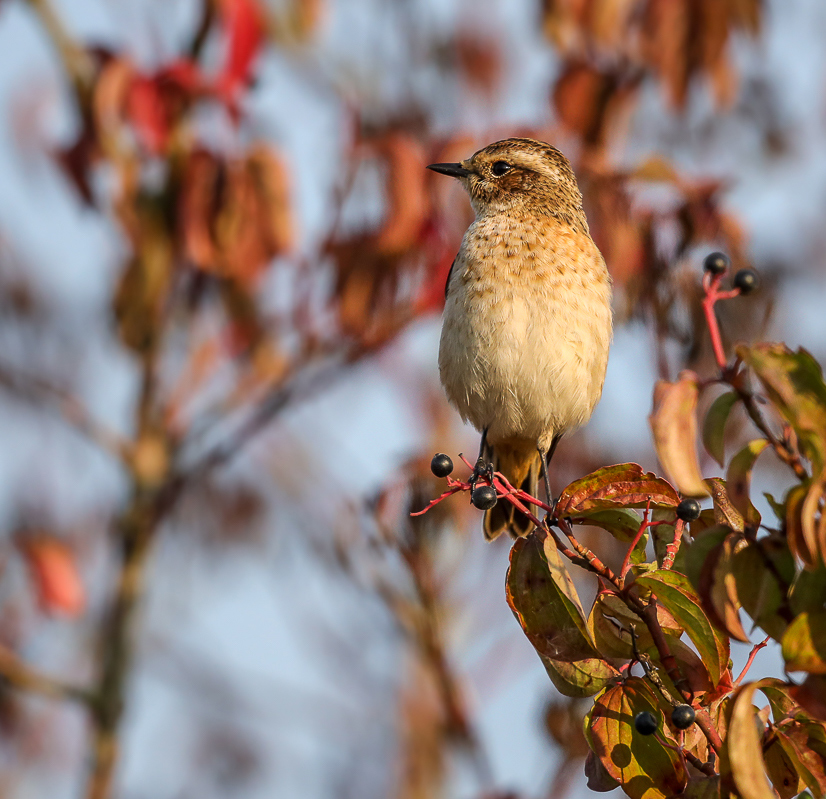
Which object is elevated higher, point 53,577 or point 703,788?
point 53,577

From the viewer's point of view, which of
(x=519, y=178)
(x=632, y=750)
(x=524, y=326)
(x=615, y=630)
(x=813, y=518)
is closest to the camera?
(x=813, y=518)

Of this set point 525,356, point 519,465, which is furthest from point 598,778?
point 519,465

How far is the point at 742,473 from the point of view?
185 centimetres

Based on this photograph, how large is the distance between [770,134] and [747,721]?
6197mm

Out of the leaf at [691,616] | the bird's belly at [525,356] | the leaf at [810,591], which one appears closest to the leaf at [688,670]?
the leaf at [691,616]

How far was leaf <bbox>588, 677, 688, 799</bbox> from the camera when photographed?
2.18 m

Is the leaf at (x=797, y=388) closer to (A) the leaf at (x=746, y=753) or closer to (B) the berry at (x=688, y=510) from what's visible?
(A) the leaf at (x=746, y=753)

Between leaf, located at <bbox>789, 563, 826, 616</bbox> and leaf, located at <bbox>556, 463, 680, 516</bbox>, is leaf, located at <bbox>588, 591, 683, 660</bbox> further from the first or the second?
leaf, located at <bbox>789, 563, 826, 616</bbox>

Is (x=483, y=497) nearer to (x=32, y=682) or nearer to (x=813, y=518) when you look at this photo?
(x=813, y=518)

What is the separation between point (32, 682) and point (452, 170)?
2.98 metres

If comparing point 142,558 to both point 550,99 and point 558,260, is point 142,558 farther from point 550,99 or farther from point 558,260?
point 550,99

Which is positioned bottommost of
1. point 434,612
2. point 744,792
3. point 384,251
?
point 744,792

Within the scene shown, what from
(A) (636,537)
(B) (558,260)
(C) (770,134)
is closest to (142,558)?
(B) (558,260)

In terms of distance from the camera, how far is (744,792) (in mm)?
1777
